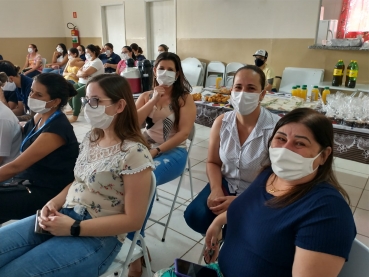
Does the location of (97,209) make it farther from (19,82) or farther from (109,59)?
(109,59)

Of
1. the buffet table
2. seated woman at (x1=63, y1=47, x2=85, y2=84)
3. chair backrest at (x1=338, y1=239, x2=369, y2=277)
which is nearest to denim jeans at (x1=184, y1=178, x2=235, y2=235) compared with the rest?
chair backrest at (x1=338, y1=239, x2=369, y2=277)

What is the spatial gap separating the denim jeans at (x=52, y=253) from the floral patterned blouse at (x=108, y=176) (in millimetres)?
55

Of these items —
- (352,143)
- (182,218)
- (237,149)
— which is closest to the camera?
(237,149)

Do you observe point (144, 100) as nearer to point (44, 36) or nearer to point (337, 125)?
point (337, 125)

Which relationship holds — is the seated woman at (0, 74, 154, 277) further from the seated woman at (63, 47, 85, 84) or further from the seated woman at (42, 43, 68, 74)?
the seated woman at (42, 43, 68, 74)

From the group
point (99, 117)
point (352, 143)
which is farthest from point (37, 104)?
point (352, 143)

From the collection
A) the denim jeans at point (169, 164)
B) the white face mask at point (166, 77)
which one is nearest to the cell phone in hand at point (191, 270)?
the denim jeans at point (169, 164)

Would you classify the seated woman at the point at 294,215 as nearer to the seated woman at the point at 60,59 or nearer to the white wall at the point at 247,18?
the white wall at the point at 247,18

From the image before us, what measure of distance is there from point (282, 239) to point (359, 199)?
216cm

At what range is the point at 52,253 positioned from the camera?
1065 mm

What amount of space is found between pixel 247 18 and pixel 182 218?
4.19 meters

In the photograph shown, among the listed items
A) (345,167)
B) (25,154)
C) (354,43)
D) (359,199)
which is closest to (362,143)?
(359,199)

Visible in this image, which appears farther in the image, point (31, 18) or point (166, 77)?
point (31, 18)

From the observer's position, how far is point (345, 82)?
4086 mm
